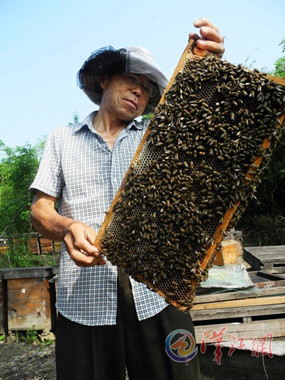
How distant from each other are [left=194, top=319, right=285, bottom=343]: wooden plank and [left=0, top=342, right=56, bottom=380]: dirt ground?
11.7 ft

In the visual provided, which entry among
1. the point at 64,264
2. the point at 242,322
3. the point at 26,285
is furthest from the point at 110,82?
the point at 26,285

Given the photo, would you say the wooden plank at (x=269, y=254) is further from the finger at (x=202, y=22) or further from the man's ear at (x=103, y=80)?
the finger at (x=202, y=22)

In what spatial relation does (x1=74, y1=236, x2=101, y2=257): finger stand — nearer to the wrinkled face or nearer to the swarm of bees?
the swarm of bees

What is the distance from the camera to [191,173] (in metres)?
2.13

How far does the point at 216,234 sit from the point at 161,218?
390 mm

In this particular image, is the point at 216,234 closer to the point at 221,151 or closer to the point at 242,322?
the point at 221,151

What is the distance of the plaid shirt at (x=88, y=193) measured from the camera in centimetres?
266

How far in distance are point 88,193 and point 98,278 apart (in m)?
0.77

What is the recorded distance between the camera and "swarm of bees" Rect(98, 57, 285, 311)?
200cm

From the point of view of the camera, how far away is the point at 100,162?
2977 millimetres

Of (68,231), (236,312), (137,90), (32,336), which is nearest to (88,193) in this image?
(68,231)

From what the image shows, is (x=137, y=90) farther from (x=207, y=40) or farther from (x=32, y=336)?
(x=32, y=336)

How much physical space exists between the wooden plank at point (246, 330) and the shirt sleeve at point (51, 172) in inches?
111

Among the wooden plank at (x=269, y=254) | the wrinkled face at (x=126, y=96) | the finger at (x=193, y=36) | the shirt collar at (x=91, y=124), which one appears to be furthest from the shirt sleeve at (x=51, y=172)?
the wooden plank at (x=269, y=254)
